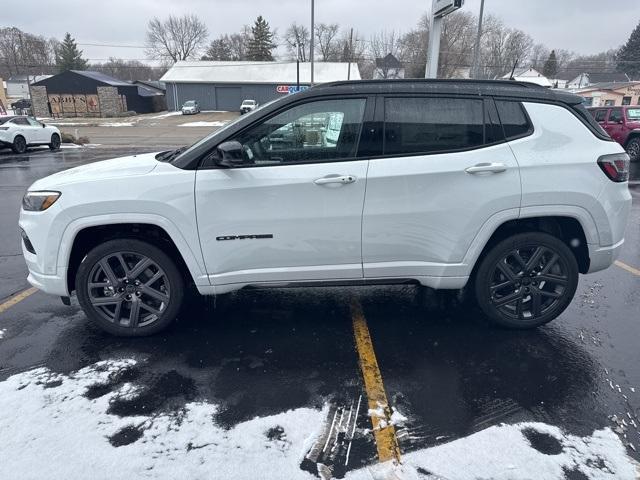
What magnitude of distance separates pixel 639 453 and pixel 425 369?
1.26 meters

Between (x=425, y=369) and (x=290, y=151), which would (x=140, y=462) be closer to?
(x=425, y=369)

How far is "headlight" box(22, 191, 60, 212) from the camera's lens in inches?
128

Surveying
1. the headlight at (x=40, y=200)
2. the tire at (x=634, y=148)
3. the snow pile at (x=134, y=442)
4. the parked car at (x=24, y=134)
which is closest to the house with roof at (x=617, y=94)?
the tire at (x=634, y=148)

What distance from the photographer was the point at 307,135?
332 cm

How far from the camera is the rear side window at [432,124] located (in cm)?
334

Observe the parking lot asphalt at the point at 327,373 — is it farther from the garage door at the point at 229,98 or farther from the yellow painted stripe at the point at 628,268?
the garage door at the point at 229,98

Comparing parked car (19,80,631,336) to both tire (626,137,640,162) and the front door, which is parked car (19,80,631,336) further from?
tire (626,137,640,162)

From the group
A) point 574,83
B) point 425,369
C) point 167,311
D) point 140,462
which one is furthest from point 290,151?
point 574,83

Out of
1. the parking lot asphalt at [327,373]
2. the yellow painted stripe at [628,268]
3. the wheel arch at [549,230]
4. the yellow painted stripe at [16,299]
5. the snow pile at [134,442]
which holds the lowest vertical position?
the yellow painted stripe at [628,268]

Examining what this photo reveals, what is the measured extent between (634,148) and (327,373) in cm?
1727

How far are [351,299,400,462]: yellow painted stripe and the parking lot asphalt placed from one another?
Answer: 0.03 m

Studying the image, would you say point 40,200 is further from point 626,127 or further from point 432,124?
point 626,127

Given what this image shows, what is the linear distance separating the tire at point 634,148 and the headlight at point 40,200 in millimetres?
17981

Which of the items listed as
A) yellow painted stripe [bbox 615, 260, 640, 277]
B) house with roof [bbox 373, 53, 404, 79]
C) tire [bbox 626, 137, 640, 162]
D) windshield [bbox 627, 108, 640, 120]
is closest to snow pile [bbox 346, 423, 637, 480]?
yellow painted stripe [bbox 615, 260, 640, 277]
